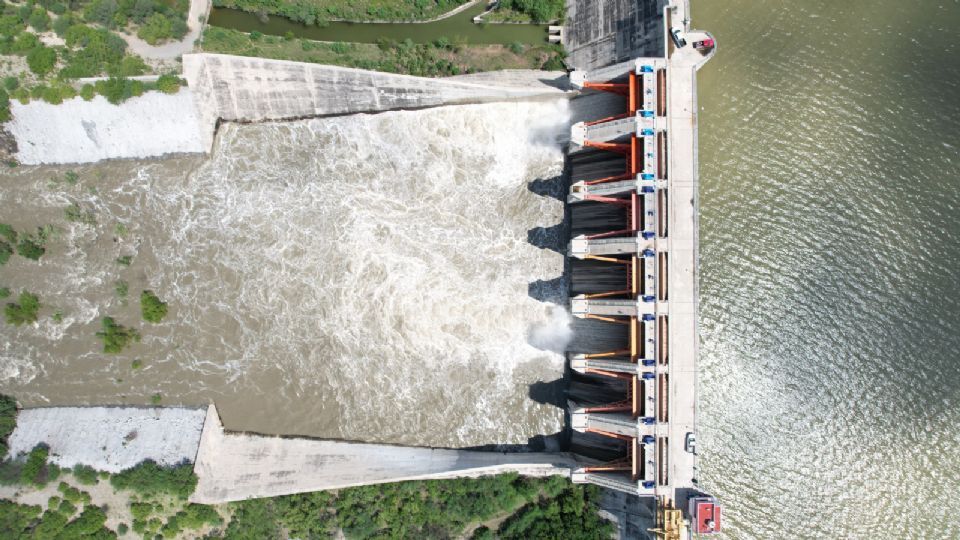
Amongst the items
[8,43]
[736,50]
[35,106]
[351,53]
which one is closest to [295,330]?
[351,53]

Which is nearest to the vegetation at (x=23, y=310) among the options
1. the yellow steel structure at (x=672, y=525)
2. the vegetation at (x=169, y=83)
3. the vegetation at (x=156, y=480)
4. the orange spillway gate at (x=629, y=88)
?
the vegetation at (x=156, y=480)

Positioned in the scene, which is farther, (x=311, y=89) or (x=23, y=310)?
(x=311, y=89)

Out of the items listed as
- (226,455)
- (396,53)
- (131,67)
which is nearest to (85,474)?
(226,455)

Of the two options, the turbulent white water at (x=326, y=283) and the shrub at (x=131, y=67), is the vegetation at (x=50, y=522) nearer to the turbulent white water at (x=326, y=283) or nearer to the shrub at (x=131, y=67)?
the turbulent white water at (x=326, y=283)

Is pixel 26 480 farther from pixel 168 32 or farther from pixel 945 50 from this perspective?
pixel 945 50

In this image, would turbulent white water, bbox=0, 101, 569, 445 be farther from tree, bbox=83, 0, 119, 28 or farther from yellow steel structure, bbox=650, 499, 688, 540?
tree, bbox=83, 0, 119, 28

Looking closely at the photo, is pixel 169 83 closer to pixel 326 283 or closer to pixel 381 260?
pixel 326 283
